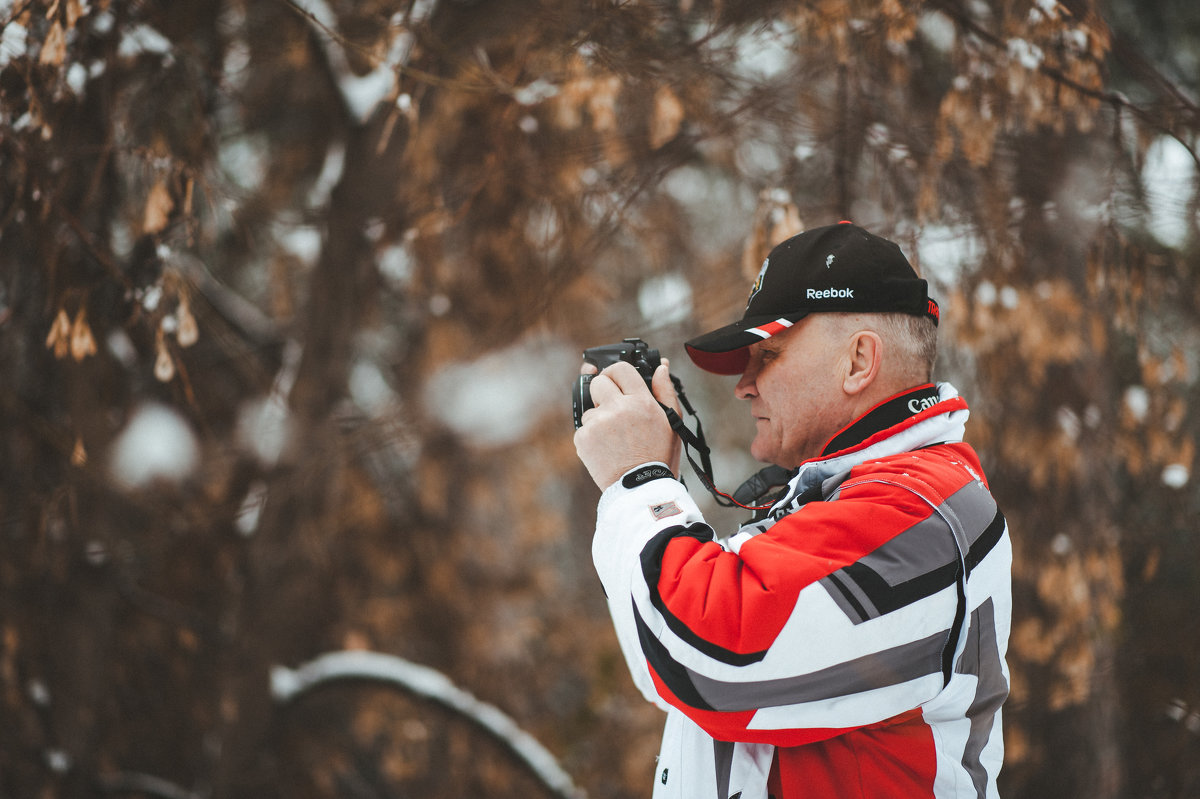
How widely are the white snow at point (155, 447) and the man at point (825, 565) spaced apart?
2538 mm

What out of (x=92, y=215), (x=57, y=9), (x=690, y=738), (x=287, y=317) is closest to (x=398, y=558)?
(x=287, y=317)

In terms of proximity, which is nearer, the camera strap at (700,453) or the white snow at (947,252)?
the camera strap at (700,453)

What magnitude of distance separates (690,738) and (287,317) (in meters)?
2.99

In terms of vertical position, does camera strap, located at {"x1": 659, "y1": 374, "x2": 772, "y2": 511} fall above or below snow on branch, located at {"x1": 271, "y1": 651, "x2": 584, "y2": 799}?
above

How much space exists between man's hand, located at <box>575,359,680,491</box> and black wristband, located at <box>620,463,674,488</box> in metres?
0.01

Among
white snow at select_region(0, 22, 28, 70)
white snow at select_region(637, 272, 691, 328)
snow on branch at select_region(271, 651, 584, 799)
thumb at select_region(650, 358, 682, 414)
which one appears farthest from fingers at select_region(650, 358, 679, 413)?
snow on branch at select_region(271, 651, 584, 799)

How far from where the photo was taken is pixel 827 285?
1167 mm

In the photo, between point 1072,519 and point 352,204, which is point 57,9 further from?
point 1072,519

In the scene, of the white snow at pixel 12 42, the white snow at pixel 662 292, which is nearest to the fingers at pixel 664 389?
the white snow at pixel 12 42

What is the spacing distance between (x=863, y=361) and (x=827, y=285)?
118mm

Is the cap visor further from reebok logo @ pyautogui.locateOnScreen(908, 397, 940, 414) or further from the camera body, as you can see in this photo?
reebok logo @ pyautogui.locateOnScreen(908, 397, 940, 414)

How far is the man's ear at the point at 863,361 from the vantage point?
45.6 inches

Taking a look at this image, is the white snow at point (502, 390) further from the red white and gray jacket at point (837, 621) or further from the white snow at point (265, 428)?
the red white and gray jacket at point (837, 621)

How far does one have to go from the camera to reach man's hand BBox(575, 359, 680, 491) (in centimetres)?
113
